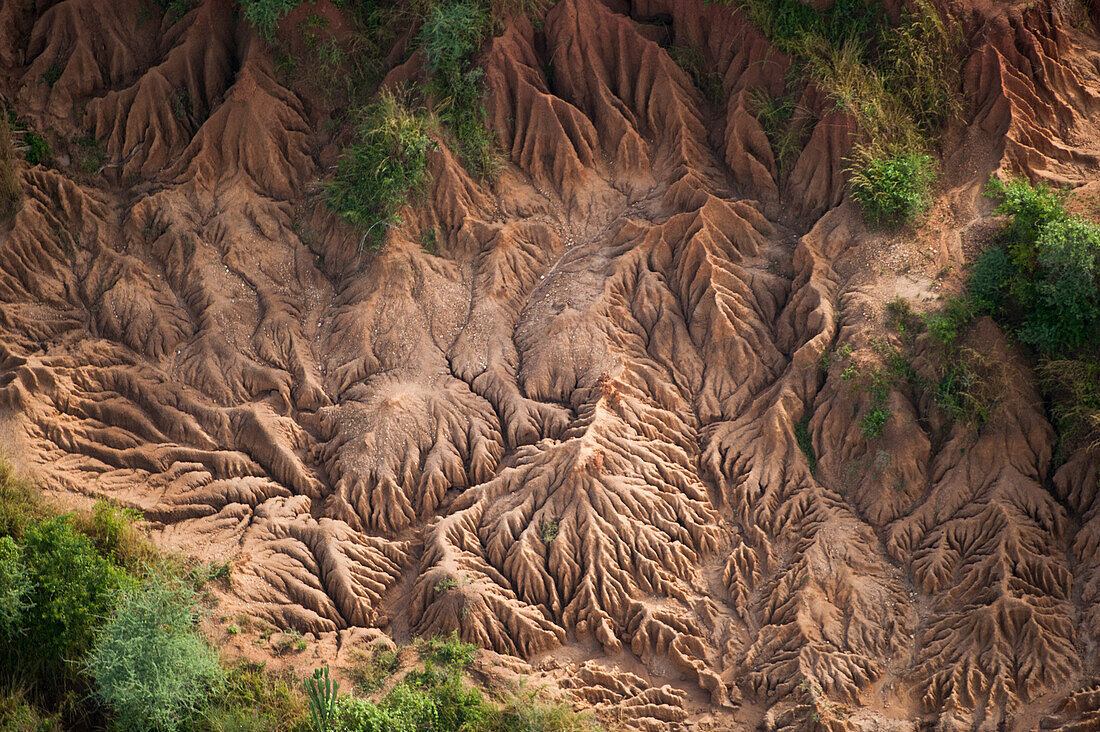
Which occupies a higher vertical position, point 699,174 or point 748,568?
point 699,174

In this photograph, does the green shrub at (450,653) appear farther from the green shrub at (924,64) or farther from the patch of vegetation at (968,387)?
the green shrub at (924,64)

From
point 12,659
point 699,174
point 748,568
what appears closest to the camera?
point 12,659

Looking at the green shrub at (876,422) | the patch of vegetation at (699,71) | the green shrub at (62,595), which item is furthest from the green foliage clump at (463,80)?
the green shrub at (62,595)

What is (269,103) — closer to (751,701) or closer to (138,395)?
(138,395)

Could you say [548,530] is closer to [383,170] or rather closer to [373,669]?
[373,669]

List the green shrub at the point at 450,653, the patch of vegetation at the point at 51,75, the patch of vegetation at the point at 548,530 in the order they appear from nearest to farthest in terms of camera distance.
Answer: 1. the green shrub at the point at 450,653
2. the patch of vegetation at the point at 548,530
3. the patch of vegetation at the point at 51,75

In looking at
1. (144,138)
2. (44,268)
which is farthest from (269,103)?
(44,268)
